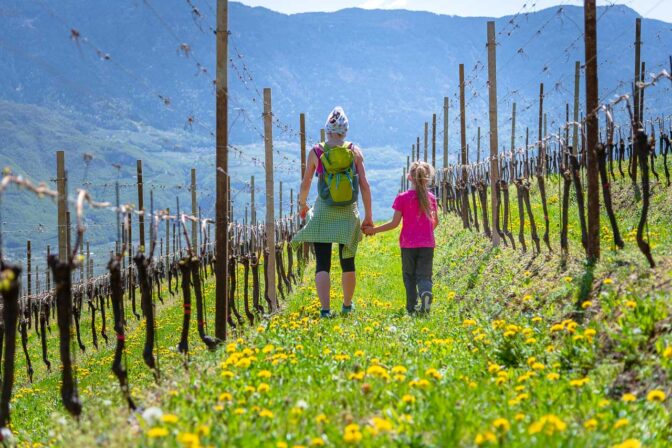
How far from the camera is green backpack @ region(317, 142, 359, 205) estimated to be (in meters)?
9.24

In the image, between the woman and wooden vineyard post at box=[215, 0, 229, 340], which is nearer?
the woman

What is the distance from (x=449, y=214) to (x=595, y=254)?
964 inches

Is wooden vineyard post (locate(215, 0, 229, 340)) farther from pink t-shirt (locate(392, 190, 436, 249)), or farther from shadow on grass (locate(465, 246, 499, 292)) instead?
shadow on grass (locate(465, 246, 499, 292))

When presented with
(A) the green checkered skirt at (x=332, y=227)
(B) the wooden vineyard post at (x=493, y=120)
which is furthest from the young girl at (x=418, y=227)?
(B) the wooden vineyard post at (x=493, y=120)

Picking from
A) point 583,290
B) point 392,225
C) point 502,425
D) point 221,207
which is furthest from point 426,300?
point 502,425

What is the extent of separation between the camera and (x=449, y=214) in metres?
32.5

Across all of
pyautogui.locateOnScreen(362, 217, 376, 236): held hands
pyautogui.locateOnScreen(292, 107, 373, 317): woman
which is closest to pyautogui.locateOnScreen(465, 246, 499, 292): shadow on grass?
pyautogui.locateOnScreen(362, 217, 376, 236): held hands

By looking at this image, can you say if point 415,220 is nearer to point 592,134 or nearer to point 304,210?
point 304,210

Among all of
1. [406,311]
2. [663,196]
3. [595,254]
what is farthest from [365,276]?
[595,254]

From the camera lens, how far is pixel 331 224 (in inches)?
370

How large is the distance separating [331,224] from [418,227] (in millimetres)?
Answer: 1260

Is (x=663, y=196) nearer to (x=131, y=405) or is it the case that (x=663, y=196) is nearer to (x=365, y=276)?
(x=365, y=276)

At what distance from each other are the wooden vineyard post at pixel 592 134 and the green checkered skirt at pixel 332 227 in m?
2.71

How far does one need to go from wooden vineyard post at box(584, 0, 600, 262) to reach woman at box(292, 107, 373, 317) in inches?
96.6
